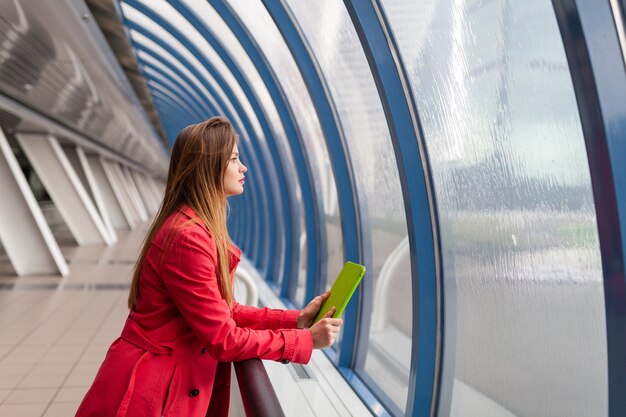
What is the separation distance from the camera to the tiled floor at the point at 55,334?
4.71m

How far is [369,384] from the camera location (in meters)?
4.21

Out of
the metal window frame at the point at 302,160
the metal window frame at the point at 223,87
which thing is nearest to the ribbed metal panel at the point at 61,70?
the metal window frame at the point at 223,87

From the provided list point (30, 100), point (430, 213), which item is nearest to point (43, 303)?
point (30, 100)

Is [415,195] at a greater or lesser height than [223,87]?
lesser

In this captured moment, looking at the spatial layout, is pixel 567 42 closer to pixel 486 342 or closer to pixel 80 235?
pixel 486 342

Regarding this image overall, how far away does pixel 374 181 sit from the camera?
4.41 meters

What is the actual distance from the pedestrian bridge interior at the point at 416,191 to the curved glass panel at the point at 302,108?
0.08 ft

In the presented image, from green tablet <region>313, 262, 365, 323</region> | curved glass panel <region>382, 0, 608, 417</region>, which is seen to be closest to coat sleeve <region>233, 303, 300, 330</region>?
green tablet <region>313, 262, 365, 323</region>

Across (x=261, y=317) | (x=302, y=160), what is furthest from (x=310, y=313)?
(x=302, y=160)

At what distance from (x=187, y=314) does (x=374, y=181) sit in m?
2.85

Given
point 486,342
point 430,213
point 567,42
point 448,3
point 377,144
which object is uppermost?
point 448,3

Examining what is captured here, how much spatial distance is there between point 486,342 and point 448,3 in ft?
5.39

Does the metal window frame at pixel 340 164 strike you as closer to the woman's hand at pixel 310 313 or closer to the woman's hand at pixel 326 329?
the woman's hand at pixel 310 313

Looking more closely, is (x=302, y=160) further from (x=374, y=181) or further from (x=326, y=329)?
(x=326, y=329)
